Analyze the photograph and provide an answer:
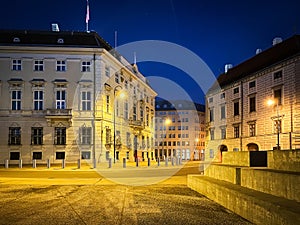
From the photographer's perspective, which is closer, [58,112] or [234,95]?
[58,112]

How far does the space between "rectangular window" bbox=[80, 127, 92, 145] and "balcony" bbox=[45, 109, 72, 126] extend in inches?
74.3

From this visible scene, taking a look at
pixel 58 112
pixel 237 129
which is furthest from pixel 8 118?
pixel 237 129

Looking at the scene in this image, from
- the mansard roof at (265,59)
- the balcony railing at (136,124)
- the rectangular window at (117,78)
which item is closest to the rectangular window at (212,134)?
the mansard roof at (265,59)

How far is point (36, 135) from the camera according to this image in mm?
39312

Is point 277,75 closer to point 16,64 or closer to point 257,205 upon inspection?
point 16,64

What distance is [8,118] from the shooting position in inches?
1549

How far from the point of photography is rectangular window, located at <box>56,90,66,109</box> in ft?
132

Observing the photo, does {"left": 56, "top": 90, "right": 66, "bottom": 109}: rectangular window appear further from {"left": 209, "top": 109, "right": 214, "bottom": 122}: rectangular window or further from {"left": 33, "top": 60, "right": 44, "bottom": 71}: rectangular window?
{"left": 209, "top": 109, "right": 214, "bottom": 122}: rectangular window

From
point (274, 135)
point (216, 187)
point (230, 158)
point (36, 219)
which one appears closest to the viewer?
point (36, 219)

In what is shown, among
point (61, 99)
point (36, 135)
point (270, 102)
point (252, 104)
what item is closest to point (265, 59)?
point (252, 104)

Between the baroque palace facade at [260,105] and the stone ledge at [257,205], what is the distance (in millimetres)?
20853

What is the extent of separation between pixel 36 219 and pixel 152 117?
61395 mm

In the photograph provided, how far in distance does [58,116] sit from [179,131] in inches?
3446

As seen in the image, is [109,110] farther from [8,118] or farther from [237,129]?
[237,129]
